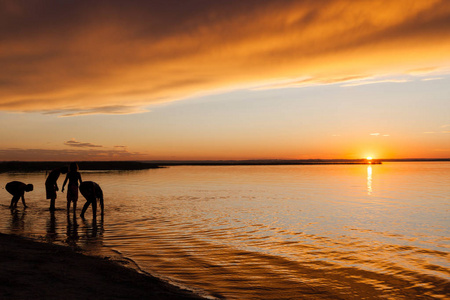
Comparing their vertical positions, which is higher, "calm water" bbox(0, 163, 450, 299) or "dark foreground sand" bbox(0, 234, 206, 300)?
"dark foreground sand" bbox(0, 234, 206, 300)

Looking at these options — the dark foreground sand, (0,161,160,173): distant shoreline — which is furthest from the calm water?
(0,161,160,173): distant shoreline

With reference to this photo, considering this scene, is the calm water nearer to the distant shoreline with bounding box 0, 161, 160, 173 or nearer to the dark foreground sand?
the dark foreground sand

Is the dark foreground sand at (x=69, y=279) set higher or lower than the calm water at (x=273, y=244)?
higher

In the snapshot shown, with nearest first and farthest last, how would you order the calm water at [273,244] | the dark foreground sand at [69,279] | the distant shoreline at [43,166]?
the dark foreground sand at [69,279] < the calm water at [273,244] < the distant shoreline at [43,166]

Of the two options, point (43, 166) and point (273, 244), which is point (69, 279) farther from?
point (43, 166)

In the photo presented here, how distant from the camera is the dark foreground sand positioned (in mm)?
6180

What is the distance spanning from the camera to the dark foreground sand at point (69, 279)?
6.18 metres

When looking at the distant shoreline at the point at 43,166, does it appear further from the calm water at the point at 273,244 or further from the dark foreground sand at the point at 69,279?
the dark foreground sand at the point at 69,279

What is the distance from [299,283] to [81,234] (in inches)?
334

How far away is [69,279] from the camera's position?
7.02m

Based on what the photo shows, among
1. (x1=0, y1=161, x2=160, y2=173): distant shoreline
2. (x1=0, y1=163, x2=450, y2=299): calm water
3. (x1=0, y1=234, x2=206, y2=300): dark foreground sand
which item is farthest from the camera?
(x1=0, y1=161, x2=160, y2=173): distant shoreline

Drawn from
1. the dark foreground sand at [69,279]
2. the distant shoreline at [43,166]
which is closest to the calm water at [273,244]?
the dark foreground sand at [69,279]

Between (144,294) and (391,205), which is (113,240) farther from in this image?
(391,205)

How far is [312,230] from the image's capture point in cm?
1459
